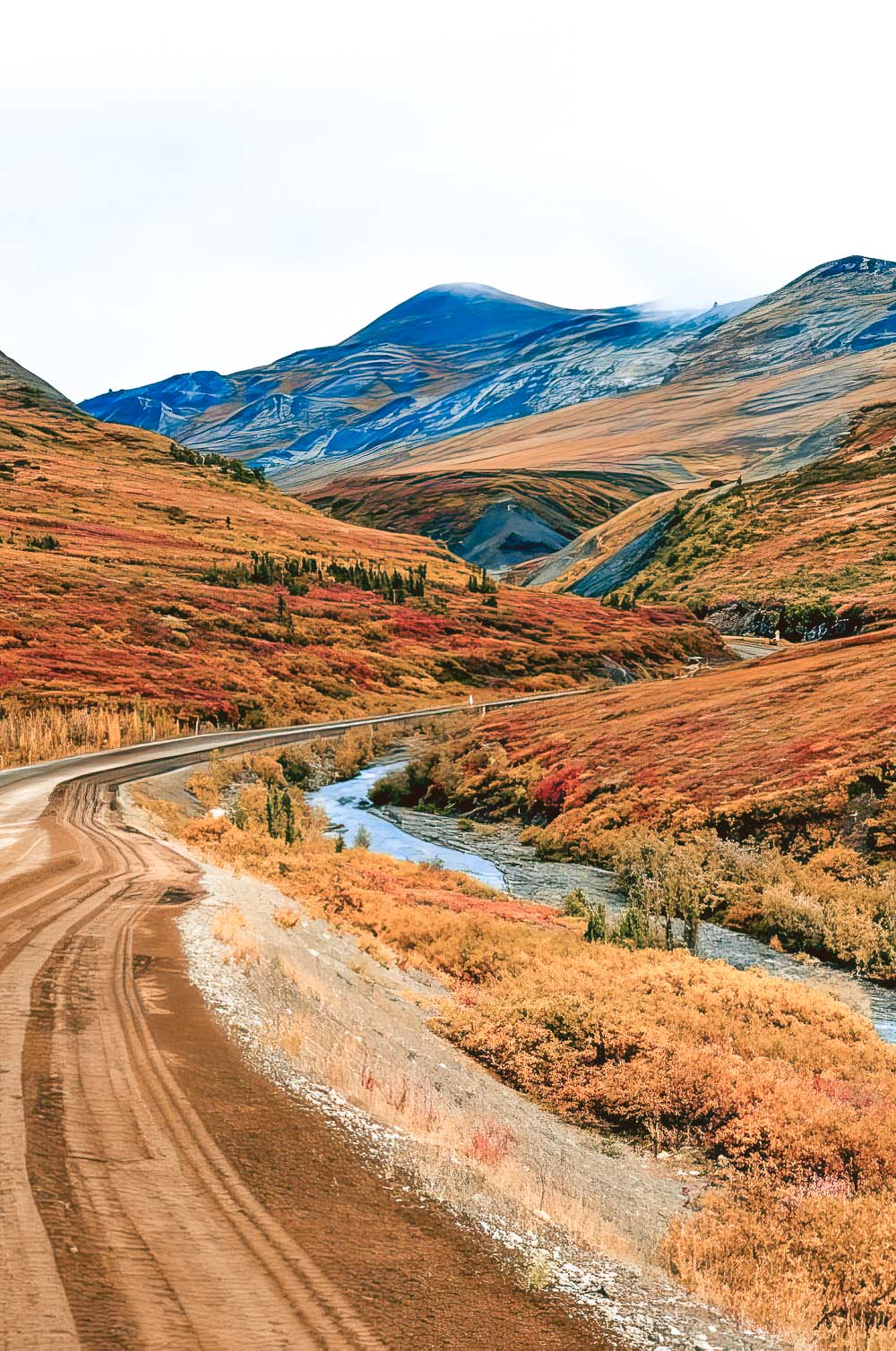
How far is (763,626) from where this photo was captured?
80.1 meters

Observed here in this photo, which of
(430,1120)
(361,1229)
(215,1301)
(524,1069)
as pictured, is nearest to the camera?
(215,1301)

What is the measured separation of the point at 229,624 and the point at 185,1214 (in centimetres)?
5241

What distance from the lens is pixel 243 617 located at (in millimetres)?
56469

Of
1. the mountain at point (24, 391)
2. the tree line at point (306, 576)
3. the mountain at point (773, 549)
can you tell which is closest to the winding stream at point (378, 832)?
the tree line at point (306, 576)

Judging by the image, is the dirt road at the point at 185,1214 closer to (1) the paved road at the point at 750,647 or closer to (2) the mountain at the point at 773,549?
(1) the paved road at the point at 750,647

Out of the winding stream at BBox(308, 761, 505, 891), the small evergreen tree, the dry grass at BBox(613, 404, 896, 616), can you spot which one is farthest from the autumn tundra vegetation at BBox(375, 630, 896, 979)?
the dry grass at BBox(613, 404, 896, 616)

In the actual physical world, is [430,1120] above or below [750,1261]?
above

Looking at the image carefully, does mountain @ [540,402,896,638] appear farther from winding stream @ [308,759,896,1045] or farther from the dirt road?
the dirt road

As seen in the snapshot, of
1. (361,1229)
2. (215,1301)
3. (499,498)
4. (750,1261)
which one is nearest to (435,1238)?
(361,1229)

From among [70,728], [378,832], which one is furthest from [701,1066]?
[70,728]

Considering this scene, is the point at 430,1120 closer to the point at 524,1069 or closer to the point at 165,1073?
the point at 165,1073

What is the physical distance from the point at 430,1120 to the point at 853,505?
346 feet

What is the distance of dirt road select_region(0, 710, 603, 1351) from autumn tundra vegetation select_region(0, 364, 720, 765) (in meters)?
24.7

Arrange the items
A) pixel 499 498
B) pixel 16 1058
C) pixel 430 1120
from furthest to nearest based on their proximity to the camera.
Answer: pixel 499 498
pixel 430 1120
pixel 16 1058
